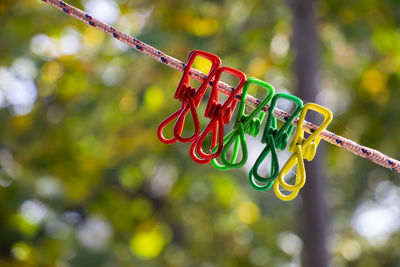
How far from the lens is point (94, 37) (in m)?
1.64

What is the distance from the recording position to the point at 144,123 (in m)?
1.63

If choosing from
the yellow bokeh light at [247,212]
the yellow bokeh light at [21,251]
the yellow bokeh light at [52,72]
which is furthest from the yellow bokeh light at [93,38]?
the yellow bokeh light at [247,212]

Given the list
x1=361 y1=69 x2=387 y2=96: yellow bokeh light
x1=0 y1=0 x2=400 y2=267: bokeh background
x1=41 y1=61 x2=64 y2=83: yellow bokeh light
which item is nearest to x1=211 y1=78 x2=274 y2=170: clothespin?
x1=0 y1=0 x2=400 y2=267: bokeh background

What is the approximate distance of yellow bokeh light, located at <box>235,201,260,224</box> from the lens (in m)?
1.97

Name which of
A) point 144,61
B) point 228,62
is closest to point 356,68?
point 228,62

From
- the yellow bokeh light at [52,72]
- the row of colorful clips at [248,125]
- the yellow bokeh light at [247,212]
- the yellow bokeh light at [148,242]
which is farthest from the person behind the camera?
the yellow bokeh light at [247,212]

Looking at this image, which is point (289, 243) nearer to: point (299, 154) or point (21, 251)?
point (21, 251)

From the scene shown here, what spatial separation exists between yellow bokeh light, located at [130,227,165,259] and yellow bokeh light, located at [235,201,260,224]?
34 centimetres

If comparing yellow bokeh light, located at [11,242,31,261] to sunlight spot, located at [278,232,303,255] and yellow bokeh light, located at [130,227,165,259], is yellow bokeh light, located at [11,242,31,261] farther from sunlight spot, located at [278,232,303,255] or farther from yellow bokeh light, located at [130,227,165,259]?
sunlight spot, located at [278,232,303,255]

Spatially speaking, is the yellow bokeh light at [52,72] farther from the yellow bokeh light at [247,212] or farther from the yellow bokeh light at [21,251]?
the yellow bokeh light at [247,212]

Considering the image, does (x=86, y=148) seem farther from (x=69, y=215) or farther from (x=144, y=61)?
(x=144, y=61)

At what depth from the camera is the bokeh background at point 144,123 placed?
4.40 feet

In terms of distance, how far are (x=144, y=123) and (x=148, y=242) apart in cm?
48

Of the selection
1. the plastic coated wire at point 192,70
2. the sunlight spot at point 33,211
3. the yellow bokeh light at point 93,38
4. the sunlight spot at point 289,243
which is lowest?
the plastic coated wire at point 192,70
